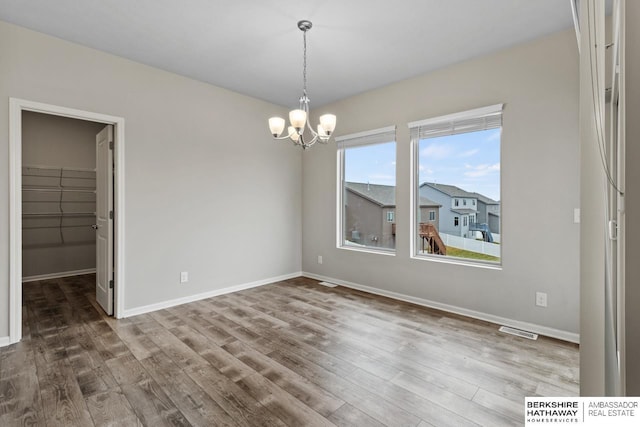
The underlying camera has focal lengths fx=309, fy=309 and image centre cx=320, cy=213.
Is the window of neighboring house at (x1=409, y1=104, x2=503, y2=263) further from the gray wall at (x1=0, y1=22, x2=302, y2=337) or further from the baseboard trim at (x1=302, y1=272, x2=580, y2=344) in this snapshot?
the gray wall at (x1=0, y1=22, x2=302, y2=337)

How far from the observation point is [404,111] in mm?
3885

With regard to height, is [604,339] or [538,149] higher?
[538,149]

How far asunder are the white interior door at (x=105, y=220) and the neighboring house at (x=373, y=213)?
303 cm

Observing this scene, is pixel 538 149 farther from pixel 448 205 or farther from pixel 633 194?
pixel 633 194

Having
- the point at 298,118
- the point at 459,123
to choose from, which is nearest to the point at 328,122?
the point at 298,118

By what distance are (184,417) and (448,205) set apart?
127 inches

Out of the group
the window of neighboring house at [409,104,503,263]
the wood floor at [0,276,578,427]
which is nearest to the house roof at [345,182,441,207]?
the window of neighboring house at [409,104,503,263]

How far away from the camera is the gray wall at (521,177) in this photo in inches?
109

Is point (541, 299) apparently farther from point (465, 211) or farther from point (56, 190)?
point (56, 190)

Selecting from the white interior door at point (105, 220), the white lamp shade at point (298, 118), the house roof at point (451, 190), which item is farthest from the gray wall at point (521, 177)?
the white interior door at point (105, 220)

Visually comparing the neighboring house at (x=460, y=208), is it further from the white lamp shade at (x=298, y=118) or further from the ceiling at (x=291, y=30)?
the white lamp shade at (x=298, y=118)

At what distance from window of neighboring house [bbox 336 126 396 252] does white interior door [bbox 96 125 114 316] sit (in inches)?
115

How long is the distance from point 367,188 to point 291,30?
91.7 inches

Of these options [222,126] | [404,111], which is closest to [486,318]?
[404,111]
